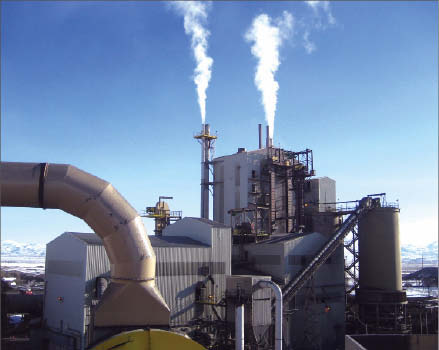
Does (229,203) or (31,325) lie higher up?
(229,203)

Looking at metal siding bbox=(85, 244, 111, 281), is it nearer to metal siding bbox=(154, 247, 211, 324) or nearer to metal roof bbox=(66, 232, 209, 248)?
metal roof bbox=(66, 232, 209, 248)

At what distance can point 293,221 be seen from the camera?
42.3 m

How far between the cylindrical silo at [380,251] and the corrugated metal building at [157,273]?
12134 millimetres

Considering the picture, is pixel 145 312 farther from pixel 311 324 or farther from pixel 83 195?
pixel 311 324

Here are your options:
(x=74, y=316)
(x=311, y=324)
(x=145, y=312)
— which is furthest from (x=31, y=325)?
(x=145, y=312)

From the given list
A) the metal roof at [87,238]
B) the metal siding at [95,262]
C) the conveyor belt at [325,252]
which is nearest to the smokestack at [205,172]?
the conveyor belt at [325,252]

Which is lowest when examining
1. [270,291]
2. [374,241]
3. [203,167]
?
[270,291]

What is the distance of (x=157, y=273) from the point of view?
26047 mm

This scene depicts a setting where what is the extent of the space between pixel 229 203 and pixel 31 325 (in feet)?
65.7

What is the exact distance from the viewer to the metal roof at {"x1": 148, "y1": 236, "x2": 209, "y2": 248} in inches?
1070

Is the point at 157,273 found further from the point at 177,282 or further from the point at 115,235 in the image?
the point at 115,235

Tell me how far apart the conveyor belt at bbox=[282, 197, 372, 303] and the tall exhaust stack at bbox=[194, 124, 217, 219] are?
1482cm

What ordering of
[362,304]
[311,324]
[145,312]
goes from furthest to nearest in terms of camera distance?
[362,304]
[311,324]
[145,312]

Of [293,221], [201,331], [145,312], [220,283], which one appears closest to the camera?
[145,312]
